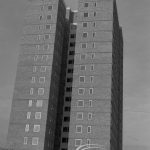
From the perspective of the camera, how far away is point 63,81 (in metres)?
97.7

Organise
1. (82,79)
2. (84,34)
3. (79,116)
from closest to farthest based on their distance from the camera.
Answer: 1. (79,116)
2. (82,79)
3. (84,34)

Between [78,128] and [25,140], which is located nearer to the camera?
[78,128]

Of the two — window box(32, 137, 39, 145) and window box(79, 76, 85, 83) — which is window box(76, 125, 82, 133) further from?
window box(79, 76, 85, 83)

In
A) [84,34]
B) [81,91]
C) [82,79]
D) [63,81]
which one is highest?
[84,34]

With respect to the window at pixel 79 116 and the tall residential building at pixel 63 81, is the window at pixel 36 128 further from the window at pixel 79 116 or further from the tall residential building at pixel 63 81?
the window at pixel 79 116

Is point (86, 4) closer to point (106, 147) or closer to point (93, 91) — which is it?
point (93, 91)

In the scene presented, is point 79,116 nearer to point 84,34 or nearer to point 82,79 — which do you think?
point 82,79

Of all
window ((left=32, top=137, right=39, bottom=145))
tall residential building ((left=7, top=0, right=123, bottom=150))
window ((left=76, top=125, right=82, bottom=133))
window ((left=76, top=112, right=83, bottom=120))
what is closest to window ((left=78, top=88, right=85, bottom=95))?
tall residential building ((left=7, top=0, right=123, bottom=150))

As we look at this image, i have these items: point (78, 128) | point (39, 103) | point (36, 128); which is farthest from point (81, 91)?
point (36, 128)

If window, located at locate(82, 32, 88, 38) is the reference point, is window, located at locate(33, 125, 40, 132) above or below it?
below

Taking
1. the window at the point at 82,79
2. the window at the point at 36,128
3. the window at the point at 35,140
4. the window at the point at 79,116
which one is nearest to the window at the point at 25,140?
the window at the point at 35,140

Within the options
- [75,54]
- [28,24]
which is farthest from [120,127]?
[28,24]

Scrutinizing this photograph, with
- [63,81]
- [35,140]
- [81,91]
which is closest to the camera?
[35,140]

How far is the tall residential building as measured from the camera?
273 ft
